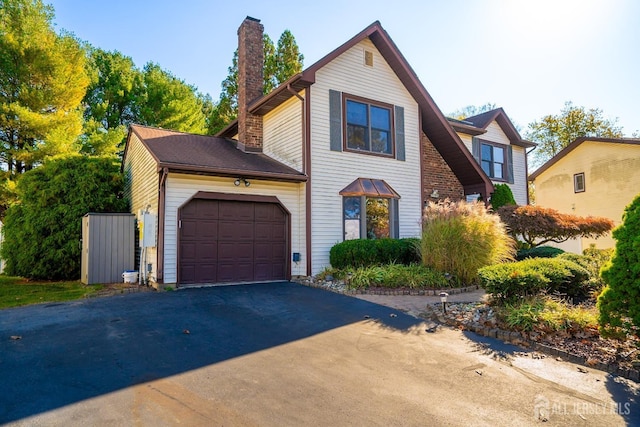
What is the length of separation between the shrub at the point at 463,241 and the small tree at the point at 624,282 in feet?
13.1

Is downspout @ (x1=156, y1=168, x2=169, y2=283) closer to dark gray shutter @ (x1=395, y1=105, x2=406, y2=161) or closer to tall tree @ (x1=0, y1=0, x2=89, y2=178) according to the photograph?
dark gray shutter @ (x1=395, y1=105, x2=406, y2=161)

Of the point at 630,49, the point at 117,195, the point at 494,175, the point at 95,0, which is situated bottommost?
the point at 117,195

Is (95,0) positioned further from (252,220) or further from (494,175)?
A: (494,175)

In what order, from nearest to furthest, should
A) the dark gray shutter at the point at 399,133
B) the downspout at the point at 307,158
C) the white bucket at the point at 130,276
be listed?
the white bucket at the point at 130,276 → the downspout at the point at 307,158 → the dark gray shutter at the point at 399,133

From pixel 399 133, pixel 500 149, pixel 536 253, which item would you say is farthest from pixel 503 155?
pixel 399 133

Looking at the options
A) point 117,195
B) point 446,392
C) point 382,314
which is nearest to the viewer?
point 446,392

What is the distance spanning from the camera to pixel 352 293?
8367mm

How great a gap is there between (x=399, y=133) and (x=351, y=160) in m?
2.20

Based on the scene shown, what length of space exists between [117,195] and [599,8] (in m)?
14.9

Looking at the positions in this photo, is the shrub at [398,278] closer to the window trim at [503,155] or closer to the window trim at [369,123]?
the window trim at [369,123]

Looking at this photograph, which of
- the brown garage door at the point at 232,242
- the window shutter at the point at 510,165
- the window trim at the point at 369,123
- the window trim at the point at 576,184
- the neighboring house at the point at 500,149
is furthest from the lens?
the window trim at the point at 576,184

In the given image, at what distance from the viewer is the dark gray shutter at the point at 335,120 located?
11094mm

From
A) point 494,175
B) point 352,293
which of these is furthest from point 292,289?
point 494,175

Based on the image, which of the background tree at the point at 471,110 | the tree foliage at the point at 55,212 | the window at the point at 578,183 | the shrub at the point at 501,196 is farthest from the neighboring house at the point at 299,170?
the background tree at the point at 471,110
